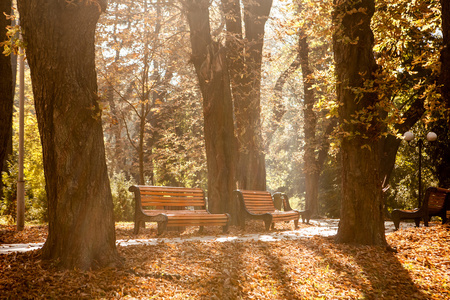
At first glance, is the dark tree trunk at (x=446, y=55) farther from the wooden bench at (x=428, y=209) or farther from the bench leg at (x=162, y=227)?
the bench leg at (x=162, y=227)

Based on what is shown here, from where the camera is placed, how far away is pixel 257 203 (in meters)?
11.7

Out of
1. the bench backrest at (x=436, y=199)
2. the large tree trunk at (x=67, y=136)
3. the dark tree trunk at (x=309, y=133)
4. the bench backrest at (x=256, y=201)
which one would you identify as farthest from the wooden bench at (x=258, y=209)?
the dark tree trunk at (x=309, y=133)

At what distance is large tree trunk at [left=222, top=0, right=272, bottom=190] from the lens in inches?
546

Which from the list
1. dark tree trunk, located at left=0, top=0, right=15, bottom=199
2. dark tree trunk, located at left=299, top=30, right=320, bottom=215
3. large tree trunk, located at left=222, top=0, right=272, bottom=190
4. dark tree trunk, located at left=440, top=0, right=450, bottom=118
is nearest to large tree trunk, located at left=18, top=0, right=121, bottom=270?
dark tree trunk, located at left=0, top=0, right=15, bottom=199

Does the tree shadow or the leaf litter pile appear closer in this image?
the leaf litter pile

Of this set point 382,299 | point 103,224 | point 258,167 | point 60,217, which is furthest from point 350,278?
point 258,167

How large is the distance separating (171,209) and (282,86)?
1219 cm

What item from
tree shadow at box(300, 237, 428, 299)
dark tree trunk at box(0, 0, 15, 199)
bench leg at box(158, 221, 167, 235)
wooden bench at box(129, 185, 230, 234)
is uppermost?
dark tree trunk at box(0, 0, 15, 199)

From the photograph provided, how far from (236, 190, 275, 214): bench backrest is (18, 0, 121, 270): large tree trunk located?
5792 millimetres

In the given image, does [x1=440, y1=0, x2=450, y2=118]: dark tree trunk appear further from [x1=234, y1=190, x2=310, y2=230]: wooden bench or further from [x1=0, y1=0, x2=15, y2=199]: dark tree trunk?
[x1=0, y1=0, x2=15, y2=199]: dark tree trunk

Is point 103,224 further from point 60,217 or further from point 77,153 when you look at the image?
point 77,153

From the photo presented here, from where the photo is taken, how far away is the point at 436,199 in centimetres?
1222

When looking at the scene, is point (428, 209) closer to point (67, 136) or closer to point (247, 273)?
point (247, 273)

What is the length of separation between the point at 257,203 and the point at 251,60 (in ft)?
15.9
